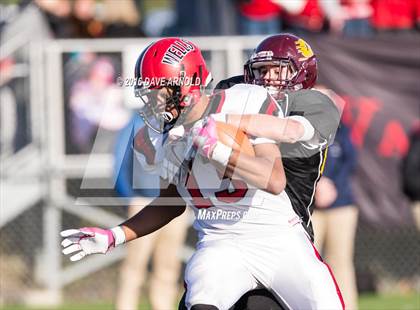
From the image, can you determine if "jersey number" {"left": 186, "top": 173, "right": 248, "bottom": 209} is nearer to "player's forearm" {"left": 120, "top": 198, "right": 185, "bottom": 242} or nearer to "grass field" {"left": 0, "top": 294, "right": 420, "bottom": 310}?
"player's forearm" {"left": 120, "top": 198, "right": 185, "bottom": 242}

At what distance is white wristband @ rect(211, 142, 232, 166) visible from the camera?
12.5 feet

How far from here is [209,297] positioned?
159 inches

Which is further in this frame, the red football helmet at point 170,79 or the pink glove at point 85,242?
the pink glove at point 85,242

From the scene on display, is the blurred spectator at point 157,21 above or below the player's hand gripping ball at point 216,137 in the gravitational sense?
below

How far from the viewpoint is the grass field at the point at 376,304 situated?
873 cm

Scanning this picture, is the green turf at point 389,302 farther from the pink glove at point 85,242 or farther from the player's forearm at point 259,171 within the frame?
the player's forearm at point 259,171

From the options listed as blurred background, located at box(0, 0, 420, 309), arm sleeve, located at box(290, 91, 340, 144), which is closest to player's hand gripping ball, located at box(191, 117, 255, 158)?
A: arm sleeve, located at box(290, 91, 340, 144)

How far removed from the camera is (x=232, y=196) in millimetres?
4230

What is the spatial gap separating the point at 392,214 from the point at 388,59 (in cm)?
138

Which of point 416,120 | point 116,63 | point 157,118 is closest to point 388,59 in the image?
point 416,120

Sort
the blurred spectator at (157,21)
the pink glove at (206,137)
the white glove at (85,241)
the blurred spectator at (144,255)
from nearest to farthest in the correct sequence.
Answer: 1. the pink glove at (206,137)
2. the white glove at (85,241)
3. the blurred spectator at (144,255)
4. the blurred spectator at (157,21)

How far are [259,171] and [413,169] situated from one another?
5.32 m

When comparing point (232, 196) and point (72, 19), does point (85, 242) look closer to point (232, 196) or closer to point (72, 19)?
point (232, 196)

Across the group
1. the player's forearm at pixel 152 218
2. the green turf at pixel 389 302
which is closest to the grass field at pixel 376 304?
the green turf at pixel 389 302
